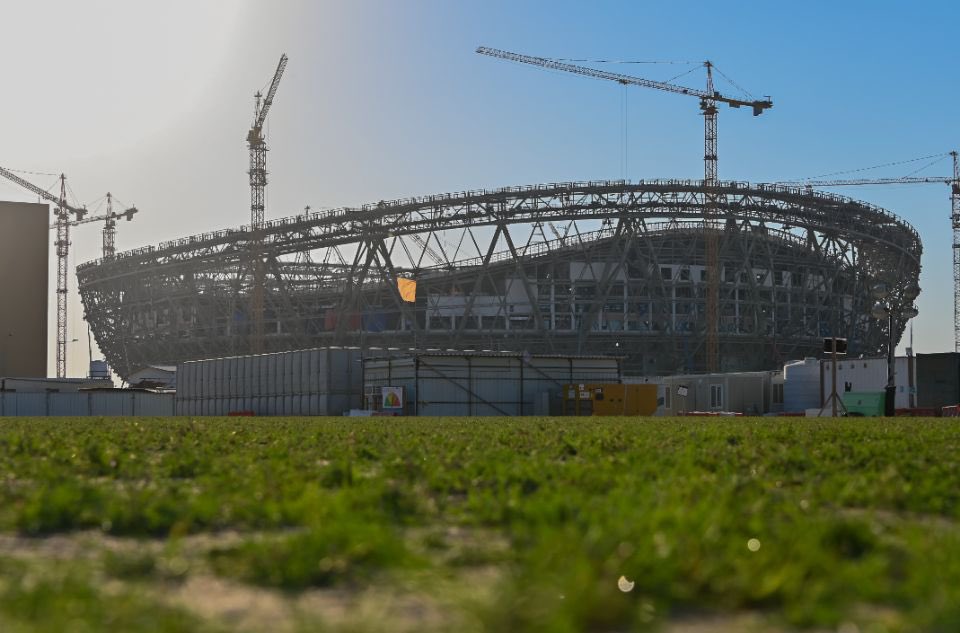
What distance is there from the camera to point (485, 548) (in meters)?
4.71

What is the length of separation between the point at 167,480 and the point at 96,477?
2.91 feet

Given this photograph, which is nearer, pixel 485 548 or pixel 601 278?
pixel 485 548

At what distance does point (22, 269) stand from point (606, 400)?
42.7 meters

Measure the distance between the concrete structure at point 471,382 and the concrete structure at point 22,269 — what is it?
2769cm

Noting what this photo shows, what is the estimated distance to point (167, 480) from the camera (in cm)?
834

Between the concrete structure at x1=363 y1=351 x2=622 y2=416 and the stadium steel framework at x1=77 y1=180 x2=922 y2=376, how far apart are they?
104ft

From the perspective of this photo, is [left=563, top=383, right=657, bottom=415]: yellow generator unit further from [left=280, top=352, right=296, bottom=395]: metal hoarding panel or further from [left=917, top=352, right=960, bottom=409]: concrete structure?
[left=280, top=352, right=296, bottom=395]: metal hoarding panel

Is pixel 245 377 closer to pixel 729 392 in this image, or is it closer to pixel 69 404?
pixel 69 404

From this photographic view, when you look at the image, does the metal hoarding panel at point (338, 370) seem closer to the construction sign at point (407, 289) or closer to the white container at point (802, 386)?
Result: the white container at point (802, 386)

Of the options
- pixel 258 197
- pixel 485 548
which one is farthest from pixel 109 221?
pixel 485 548

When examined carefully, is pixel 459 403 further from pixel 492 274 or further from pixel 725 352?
pixel 725 352

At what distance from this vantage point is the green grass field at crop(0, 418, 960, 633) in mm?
3334

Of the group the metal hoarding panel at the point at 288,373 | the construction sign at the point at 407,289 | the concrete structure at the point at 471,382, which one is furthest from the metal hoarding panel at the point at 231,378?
the construction sign at the point at 407,289

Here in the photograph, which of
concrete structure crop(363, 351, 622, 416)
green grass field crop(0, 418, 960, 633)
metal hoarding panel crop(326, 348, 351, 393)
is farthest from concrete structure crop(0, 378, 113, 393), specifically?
green grass field crop(0, 418, 960, 633)
